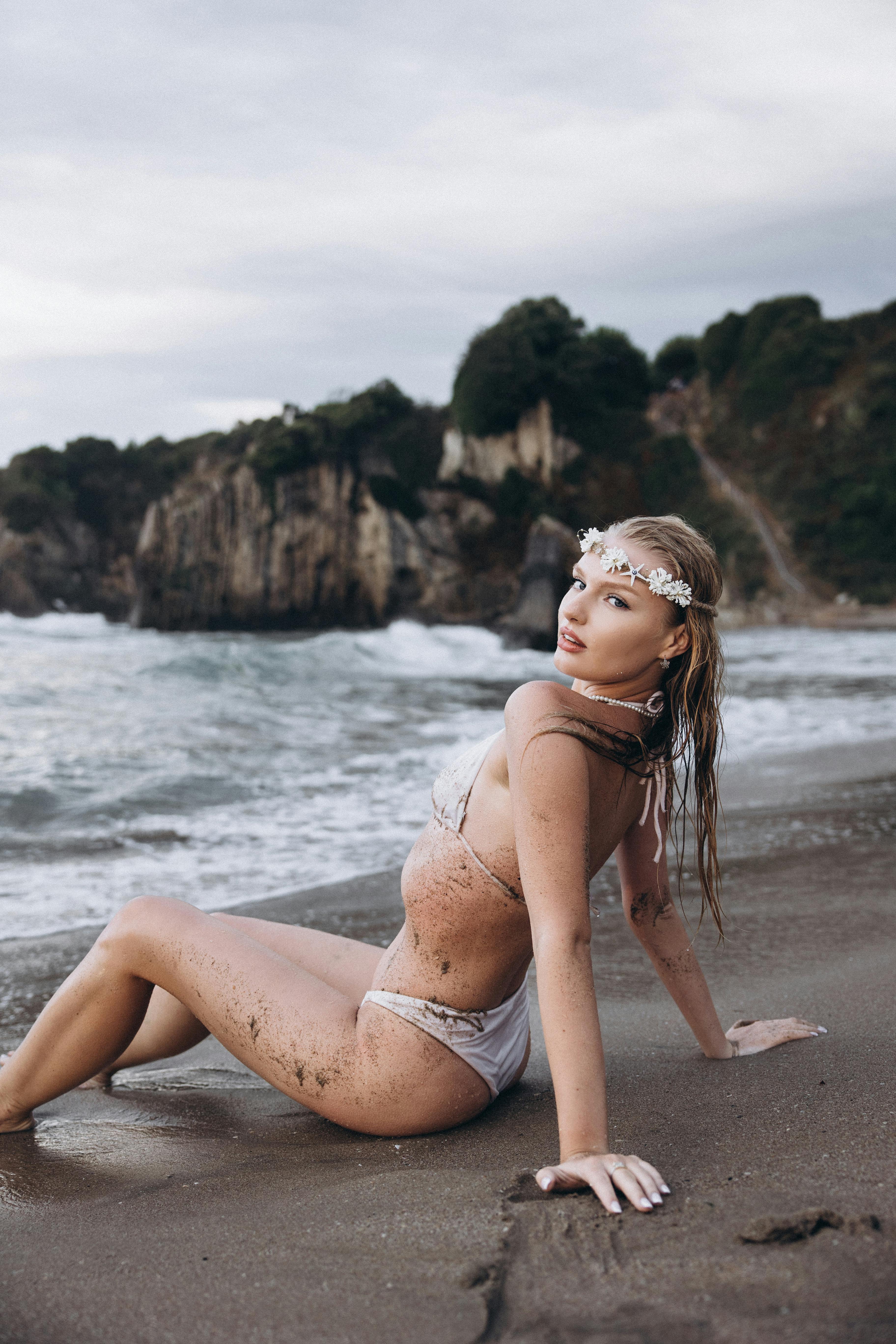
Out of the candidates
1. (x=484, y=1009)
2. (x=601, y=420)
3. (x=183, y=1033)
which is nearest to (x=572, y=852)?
(x=484, y=1009)

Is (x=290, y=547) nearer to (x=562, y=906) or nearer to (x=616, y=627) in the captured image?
(x=616, y=627)

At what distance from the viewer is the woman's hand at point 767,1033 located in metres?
2.62

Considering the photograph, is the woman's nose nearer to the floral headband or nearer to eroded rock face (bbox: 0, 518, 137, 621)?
the floral headband

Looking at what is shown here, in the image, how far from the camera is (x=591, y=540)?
2.35m

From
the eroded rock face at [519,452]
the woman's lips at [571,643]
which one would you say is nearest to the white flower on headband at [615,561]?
the woman's lips at [571,643]

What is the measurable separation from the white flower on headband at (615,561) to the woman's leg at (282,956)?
1.22 m

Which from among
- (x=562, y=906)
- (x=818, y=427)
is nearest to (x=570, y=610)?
(x=562, y=906)

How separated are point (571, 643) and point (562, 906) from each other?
0.60 metres

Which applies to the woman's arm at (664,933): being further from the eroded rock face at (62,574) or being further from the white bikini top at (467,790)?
the eroded rock face at (62,574)

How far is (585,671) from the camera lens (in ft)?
7.29

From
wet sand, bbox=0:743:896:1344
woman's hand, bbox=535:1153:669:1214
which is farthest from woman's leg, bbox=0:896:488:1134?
woman's hand, bbox=535:1153:669:1214

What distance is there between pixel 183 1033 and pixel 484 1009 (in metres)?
0.96

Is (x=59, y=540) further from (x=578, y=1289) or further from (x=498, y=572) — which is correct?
(x=578, y=1289)

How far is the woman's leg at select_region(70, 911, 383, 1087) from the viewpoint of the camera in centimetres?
269
